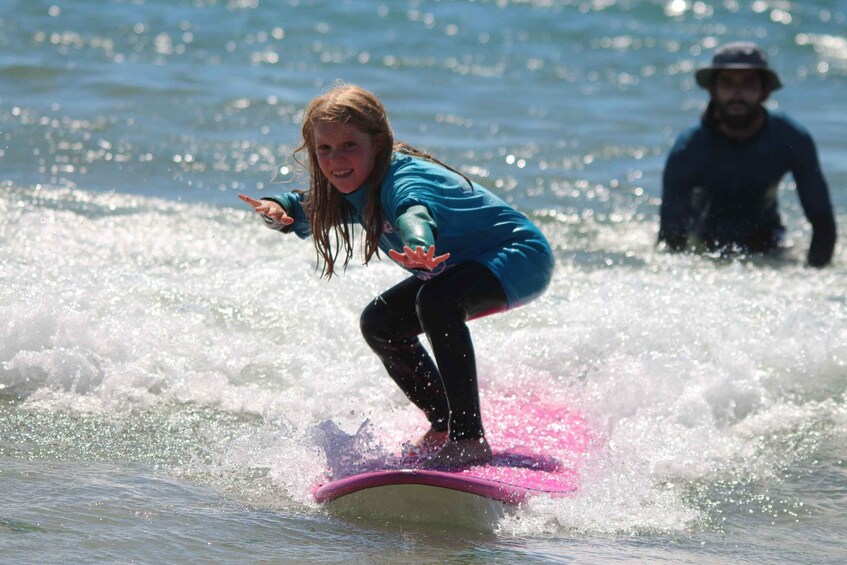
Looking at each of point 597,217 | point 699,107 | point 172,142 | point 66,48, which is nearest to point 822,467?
point 597,217

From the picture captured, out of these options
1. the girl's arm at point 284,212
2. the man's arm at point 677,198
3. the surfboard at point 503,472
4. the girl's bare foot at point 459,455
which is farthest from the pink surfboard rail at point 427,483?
the man's arm at point 677,198

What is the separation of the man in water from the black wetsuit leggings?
11.1ft

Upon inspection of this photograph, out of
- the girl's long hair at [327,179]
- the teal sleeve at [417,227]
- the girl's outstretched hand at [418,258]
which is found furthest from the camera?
the girl's long hair at [327,179]

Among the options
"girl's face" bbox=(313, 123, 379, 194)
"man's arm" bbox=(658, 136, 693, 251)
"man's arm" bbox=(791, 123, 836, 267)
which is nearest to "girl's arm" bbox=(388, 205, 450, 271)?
"girl's face" bbox=(313, 123, 379, 194)

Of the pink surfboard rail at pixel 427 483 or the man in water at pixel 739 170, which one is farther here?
the man in water at pixel 739 170

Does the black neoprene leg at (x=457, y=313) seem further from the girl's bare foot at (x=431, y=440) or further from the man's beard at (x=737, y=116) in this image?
the man's beard at (x=737, y=116)

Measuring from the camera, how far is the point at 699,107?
1280 centimetres

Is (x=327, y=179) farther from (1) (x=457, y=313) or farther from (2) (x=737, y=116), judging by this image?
(2) (x=737, y=116)

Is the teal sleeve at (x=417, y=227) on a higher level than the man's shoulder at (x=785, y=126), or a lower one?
lower

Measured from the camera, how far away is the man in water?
7.09 meters

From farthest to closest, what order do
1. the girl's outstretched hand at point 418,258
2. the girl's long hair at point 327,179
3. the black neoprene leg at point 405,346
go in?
the black neoprene leg at point 405,346
the girl's long hair at point 327,179
the girl's outstretched hand at point 418,258

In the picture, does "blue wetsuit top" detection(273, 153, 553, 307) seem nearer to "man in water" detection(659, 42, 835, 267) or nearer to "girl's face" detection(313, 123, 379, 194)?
"girl's face" detection(313, 123, 379, 194)

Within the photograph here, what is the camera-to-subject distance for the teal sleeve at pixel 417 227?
340cm

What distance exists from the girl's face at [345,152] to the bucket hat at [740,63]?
12.5 feet
